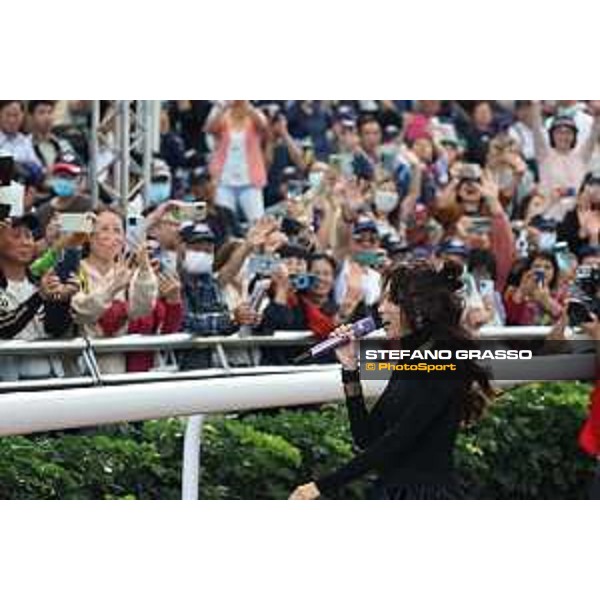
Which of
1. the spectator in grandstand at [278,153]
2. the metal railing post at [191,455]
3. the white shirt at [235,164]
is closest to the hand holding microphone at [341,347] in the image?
the metal railing post at [191,455]

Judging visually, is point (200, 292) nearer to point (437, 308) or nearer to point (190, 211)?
point (190, 211)

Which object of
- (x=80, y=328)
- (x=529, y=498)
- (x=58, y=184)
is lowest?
(x=529, y=498)

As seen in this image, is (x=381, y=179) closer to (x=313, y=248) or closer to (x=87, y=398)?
(x=313, y=248)

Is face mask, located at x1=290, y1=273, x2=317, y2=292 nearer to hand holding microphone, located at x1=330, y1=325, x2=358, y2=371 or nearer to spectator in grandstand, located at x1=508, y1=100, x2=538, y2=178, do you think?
hand holding microphone, located at x1=330, y1=325, x2=358, y2=371

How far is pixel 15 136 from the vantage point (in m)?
8.25

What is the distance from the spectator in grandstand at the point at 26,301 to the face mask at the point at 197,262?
448mm

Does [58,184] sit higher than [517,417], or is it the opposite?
[58,184]

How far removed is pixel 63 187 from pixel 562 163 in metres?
1.85

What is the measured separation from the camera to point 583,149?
336 inches

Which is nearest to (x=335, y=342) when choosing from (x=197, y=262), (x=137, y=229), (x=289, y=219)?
(x=289, y=219)

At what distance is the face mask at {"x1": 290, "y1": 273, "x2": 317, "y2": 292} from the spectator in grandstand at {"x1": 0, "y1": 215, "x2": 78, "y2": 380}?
822mm

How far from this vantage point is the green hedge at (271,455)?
326 inches
